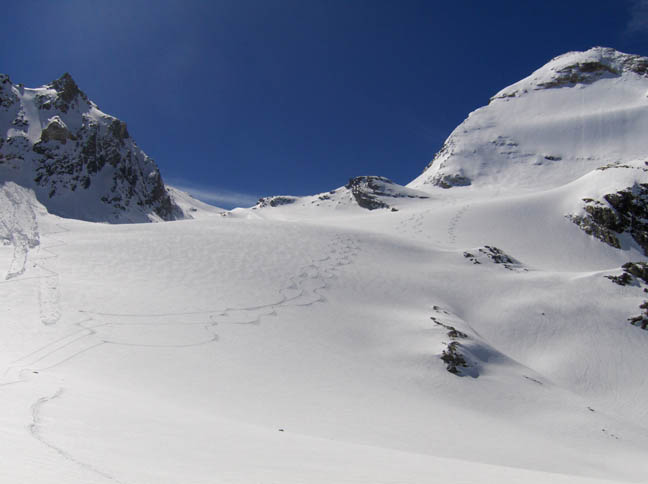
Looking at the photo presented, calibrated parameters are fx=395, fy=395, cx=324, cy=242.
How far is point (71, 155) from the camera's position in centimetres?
8419

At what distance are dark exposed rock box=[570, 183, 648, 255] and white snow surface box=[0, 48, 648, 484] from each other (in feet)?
75.2

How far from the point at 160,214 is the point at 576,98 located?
110742 millimetres

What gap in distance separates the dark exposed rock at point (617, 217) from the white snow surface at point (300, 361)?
2293 centimetres

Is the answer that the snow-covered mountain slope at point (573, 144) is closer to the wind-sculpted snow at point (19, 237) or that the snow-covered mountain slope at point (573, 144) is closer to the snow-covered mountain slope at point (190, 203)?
the wind-sculpted snow at point (19, 237)

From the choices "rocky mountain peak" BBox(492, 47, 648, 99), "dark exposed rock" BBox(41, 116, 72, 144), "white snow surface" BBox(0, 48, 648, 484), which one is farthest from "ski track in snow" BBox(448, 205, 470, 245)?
"dark exposed rock" BBox(41, 116, 72, 144)

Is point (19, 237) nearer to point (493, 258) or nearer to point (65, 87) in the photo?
point (493, 258)

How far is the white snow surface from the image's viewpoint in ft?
17.9

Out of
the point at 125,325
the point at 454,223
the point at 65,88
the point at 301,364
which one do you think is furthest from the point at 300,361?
the point at 65,88

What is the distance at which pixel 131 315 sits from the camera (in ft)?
49.9

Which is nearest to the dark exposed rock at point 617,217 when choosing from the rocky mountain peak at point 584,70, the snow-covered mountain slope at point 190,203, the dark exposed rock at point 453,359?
the dark exposed rock at point 453,359

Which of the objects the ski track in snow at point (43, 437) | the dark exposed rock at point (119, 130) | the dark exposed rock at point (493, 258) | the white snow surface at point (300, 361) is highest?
the dark exposed rock at point (119, 130)

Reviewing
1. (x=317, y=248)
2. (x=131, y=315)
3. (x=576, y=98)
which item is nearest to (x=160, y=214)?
(x=317, y=248)

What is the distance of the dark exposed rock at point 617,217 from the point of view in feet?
148

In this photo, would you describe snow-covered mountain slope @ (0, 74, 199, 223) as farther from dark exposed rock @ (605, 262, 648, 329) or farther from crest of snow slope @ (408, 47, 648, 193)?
dark exposed rock @ (605, 262, 648, 329)
